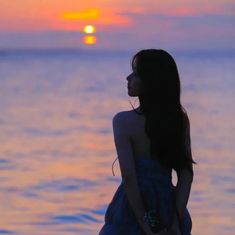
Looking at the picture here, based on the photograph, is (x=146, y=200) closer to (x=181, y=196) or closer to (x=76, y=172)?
(x=181, y=196)

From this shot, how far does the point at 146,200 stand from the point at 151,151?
19 cm

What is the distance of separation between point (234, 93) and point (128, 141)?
83.9ft


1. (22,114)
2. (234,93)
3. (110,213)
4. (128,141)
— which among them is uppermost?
(128,141)

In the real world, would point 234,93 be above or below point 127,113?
below

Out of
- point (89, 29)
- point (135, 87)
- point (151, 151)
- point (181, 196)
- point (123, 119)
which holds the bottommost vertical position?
point (89, 29)

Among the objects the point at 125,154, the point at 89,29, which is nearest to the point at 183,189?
the point at 125,154

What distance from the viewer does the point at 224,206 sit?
811 centimetres

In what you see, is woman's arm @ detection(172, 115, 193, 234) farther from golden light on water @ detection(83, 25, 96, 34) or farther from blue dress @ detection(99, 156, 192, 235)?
golden light on water @ detection(83, 25, 96, 34)

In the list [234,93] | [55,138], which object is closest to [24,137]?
[55,138]

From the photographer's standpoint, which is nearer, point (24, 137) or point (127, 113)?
point (127, 113)

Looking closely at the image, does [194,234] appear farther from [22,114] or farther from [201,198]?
[22,114]

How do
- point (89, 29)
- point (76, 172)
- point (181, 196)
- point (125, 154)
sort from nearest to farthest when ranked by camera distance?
point (125, 154) → point (181, 196) → point (76, 172) → point (89, 29)

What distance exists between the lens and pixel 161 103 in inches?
127

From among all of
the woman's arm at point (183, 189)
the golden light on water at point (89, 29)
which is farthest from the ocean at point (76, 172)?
the golden light on water at point (89, 29)
